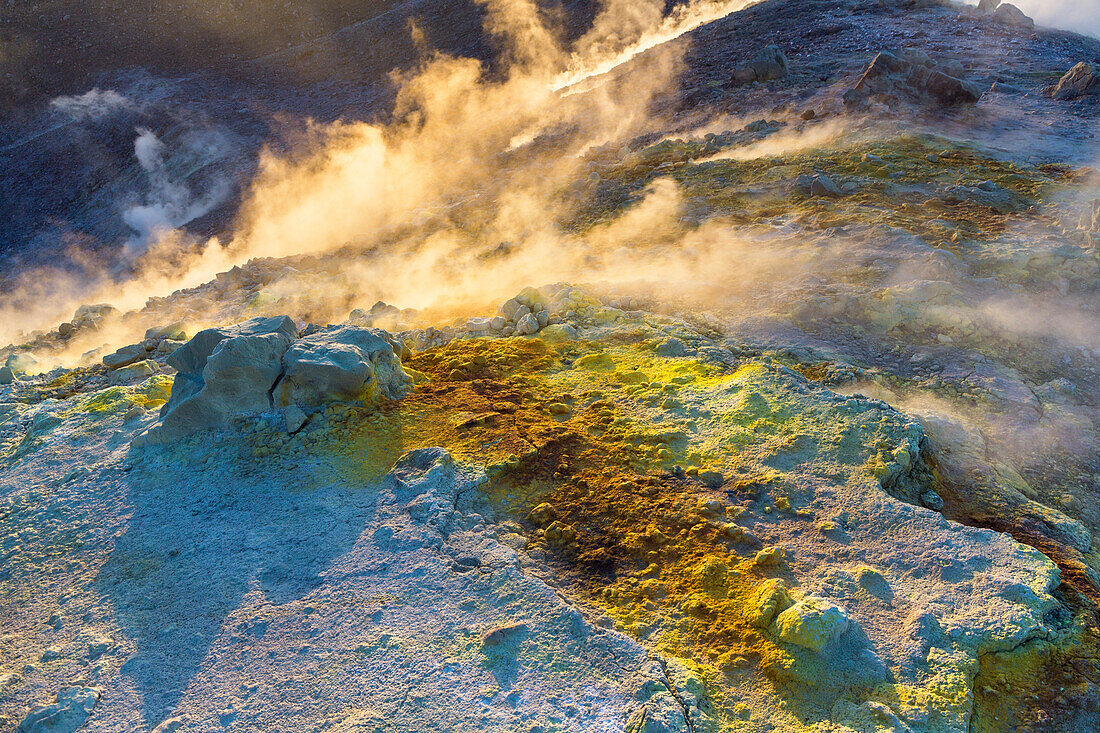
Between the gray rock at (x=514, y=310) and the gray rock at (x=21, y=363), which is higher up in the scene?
the gray rock at (x=21, y=363)

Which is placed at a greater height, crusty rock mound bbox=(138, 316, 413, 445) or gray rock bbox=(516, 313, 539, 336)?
crusty rock mound bbox=(138, 316, 413, 445)

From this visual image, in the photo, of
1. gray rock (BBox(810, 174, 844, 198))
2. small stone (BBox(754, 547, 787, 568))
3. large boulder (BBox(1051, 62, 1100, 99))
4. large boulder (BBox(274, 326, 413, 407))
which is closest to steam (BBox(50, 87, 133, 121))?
large boulder (BBox(274, 326, 413, 407))

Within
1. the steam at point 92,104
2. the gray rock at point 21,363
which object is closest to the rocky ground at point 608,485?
the gray rock at point 21,363

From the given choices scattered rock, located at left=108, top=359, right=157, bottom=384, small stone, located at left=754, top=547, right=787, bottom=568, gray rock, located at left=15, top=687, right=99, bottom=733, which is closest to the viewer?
gray rock, located at left=15, top=687, right=99, bottom=733

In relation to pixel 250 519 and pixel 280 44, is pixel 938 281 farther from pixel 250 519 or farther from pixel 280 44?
pixel 280 44

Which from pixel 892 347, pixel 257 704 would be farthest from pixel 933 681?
pixel 892 347

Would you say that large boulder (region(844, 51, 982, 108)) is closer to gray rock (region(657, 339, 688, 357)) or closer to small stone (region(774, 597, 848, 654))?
gray rock (region(657, 339, 688, 357))

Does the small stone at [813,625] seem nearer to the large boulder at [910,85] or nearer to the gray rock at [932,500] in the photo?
A: the gray rock at [932,500]
